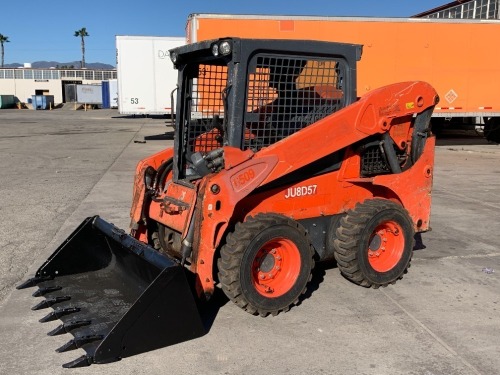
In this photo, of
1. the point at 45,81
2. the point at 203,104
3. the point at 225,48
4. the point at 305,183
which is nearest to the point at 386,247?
the point at 305,183

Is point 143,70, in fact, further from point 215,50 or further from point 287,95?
point 215,50

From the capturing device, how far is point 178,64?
4.71 meters

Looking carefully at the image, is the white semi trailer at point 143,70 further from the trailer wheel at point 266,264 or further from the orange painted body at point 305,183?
the trailer wheel at point 266,264

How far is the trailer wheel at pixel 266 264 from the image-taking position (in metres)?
3.83

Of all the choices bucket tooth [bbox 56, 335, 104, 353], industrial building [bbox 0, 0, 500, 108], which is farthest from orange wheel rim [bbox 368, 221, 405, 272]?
industrial building [bbox 0, 0, 500, 108]

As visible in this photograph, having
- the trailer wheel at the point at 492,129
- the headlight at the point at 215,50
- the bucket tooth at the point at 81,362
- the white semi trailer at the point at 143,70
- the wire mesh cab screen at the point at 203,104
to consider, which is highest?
the white semi trailer at the point at 143,70

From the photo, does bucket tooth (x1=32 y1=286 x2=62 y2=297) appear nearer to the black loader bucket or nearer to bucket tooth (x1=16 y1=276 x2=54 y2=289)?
the black loader bucket

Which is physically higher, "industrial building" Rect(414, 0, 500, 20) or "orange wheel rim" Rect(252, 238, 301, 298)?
"industrial building" Rect(414, 0, 500, 20)

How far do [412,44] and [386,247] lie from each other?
1259 cm

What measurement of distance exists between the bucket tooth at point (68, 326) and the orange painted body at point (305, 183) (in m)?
0.87

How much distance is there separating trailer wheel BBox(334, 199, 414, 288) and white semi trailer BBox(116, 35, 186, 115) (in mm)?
15660

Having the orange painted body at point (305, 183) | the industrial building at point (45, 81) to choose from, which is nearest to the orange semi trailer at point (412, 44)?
the orange painted body at point (305, 183)

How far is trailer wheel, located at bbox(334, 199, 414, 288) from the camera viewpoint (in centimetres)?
446

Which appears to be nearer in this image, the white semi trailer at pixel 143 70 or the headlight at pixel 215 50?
the headlight at pixel 215 50
